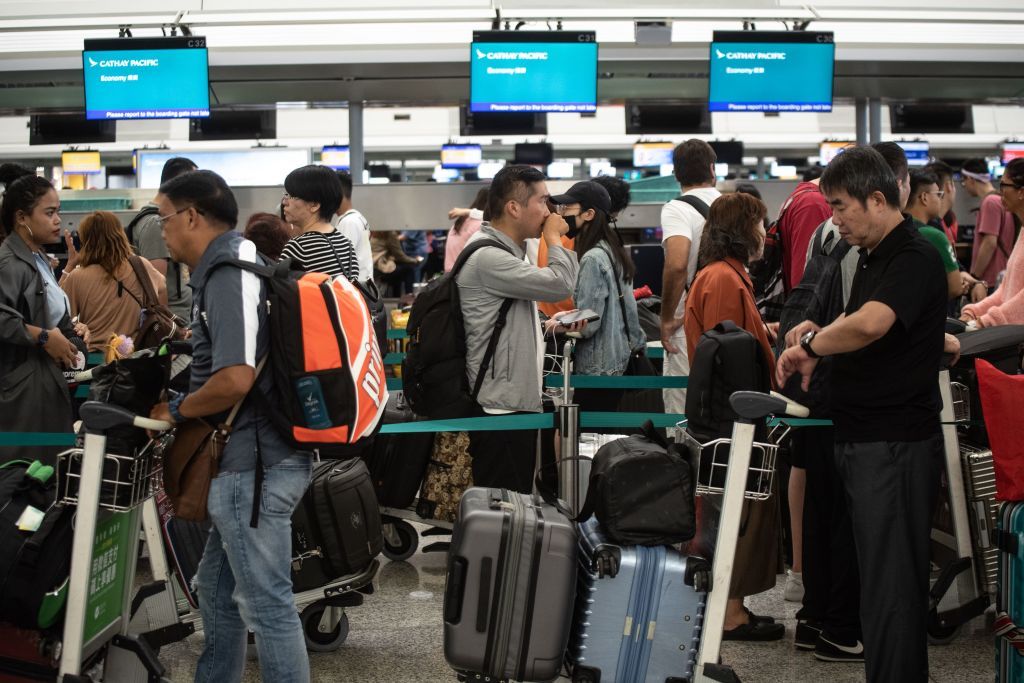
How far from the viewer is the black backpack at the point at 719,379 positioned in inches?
124

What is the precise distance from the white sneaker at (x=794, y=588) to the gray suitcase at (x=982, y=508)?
0.91 meters

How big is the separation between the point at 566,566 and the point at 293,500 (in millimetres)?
804

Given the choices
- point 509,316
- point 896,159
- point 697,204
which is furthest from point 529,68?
point 509,316

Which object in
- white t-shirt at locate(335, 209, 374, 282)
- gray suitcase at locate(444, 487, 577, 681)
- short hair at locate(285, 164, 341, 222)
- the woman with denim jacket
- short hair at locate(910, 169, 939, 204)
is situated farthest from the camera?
white t-shirt at locate(335, 209, 374, 282)

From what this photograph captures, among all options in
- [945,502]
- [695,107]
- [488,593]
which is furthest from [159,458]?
[695,107]

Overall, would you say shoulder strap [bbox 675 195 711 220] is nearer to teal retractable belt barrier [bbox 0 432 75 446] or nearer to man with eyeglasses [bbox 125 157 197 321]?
man with eyeglasses [bbox 125 157 197 321]

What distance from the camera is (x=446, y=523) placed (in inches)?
183

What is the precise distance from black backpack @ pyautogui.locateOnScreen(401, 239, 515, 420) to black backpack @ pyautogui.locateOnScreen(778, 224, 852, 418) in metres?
1.08

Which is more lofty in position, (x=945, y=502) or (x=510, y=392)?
(x=510, y=392)

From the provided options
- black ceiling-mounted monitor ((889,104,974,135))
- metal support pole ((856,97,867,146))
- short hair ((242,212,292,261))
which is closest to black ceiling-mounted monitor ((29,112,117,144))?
metal support pole ((856,97,867,146))

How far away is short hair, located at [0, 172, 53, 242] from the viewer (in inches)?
172

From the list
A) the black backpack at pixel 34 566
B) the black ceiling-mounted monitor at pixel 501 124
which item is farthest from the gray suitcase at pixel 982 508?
the black ceiling-mounted monitor at pixel 501 124

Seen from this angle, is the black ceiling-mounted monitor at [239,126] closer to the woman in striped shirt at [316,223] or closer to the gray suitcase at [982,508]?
the woman in striped shirt at [316,223]

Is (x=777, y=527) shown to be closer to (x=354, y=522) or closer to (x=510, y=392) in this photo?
(x=510, y=392)
